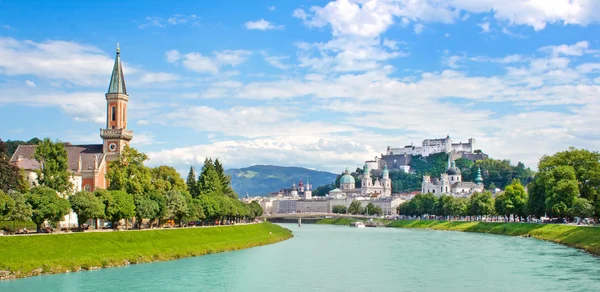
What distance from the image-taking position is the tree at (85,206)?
5716cm

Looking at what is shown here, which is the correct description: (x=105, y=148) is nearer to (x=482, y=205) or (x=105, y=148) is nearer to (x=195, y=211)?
(x=195, y=211)

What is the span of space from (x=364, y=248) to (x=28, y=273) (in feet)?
127

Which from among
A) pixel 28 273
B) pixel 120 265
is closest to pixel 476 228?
pixel 120 265

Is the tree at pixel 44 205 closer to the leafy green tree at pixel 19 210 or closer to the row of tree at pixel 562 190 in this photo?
the leafy green tree at pixel 19 210

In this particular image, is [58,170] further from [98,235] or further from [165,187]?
[165,187]

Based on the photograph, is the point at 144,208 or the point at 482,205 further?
the point at 482,205

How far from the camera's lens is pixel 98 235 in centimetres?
5341

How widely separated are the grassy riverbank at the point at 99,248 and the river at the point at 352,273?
116 cm

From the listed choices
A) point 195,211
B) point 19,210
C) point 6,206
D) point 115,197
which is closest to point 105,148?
point 195,211

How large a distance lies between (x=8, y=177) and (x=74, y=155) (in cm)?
2715

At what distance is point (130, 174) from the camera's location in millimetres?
72188

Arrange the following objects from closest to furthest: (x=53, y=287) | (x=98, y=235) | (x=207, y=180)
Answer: (x=53, y=287)
(x=98, y=235)
(x=207, y=180)

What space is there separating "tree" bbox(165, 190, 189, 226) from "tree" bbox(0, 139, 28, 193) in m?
15.6

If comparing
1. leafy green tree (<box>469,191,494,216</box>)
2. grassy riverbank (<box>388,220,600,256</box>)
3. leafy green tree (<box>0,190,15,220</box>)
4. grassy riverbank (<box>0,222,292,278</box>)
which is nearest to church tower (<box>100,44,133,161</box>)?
grassy riverbank (<box>0,222,292,278</box>)
